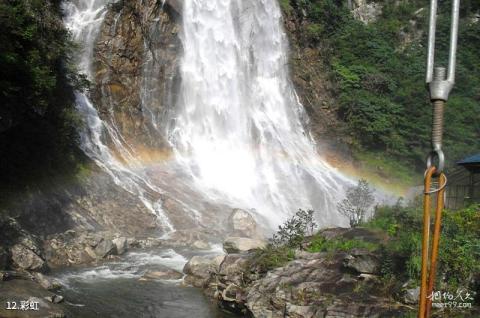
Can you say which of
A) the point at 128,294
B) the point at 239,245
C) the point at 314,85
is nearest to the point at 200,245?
the point at 239,245

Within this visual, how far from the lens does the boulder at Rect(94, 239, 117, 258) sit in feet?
56.5

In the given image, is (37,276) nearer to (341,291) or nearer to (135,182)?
(341,291)

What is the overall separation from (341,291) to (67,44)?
58.2ft

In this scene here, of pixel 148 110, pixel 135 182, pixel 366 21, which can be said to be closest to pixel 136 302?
pixel 135 182

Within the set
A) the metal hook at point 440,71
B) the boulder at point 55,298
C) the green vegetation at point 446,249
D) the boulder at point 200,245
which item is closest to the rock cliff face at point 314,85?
the boulder at point 200,245

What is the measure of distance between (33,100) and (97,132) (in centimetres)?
807

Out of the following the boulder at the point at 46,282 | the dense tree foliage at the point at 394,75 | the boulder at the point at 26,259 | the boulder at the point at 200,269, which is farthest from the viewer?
the dense tree foliage at the point at 394,75

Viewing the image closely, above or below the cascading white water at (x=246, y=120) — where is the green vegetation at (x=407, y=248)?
below

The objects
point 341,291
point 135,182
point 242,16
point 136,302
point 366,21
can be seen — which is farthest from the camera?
point 366,21

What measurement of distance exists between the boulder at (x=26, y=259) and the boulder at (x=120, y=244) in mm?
3619

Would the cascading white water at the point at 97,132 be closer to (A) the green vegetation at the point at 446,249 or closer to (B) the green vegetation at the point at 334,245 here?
(B) the green vegetation at the point at 334,245

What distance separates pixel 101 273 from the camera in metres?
15.4

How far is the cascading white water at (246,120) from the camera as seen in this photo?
3072 cm

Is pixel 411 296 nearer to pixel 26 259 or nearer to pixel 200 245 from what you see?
pixel 26 259
